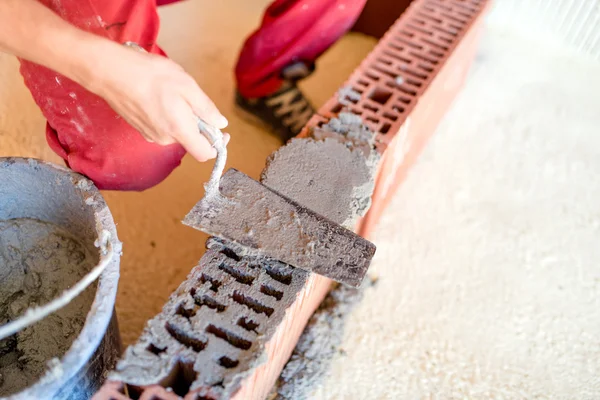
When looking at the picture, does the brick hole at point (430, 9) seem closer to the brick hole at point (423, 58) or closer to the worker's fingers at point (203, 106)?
the brick hole at point (423, 58)

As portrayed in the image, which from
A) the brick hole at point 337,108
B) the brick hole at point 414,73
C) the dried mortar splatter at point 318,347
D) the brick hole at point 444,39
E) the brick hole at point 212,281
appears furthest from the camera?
the brick hole at point 444,39

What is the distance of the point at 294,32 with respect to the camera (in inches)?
62.2

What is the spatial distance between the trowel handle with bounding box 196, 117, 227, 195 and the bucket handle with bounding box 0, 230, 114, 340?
20 centimetres

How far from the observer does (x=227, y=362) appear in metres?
0.85

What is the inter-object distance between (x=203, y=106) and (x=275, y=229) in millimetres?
266

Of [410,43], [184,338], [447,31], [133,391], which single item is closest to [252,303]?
[184,338]

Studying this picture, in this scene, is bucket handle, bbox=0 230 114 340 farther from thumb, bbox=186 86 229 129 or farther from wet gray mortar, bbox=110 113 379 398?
thumb, bbox=186 86 229 129

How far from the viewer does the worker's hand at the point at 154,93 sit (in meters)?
0.81

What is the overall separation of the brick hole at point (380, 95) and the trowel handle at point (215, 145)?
552 mm

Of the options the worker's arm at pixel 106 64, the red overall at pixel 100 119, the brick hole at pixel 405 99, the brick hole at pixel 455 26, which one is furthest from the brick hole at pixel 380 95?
the worker's arm at pixel 106 64

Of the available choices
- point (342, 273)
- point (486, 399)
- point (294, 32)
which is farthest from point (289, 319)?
point (294, 32)

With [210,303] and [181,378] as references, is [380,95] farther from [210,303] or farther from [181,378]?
[181,378]

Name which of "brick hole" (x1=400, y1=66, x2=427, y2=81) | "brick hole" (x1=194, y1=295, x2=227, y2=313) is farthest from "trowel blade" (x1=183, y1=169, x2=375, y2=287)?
"brick hole" (x1=400, y1=66, x2=427, y2=81)

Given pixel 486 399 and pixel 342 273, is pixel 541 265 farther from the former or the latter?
pixel 342 273
